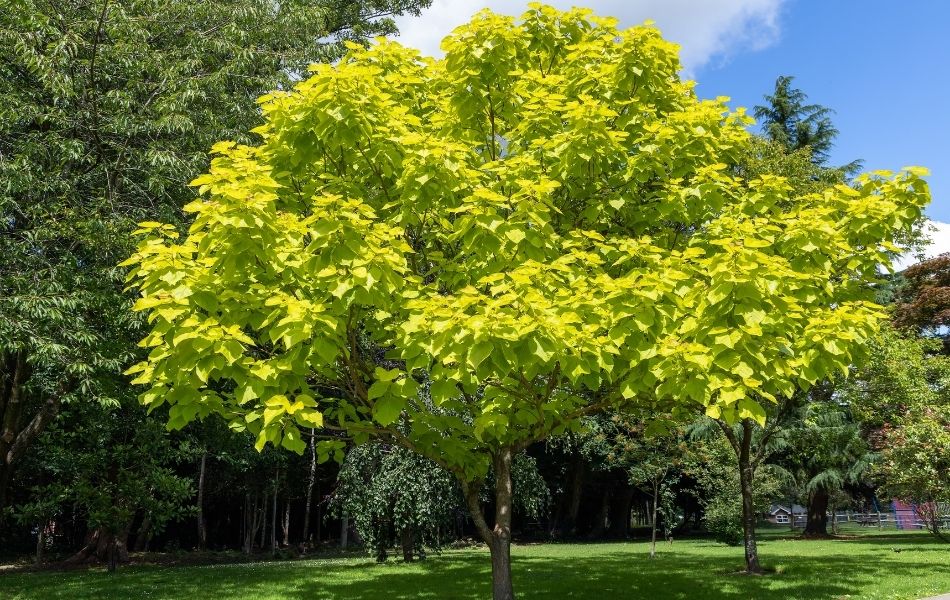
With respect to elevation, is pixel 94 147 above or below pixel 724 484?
above

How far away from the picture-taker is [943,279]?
31984 mm

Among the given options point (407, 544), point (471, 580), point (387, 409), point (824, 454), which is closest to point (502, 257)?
point (387, 409)

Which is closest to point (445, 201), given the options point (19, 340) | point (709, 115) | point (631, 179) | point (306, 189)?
point (306, 189)

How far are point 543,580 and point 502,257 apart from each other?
1080cm

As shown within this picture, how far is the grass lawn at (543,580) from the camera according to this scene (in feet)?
41.7

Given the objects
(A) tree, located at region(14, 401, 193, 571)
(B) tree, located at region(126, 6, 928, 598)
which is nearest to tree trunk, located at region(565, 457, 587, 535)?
(A) tree, located at region(14, 401, 193, 571)

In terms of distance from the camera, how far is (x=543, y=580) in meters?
15.3

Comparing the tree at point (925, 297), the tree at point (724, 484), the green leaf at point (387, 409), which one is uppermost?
the tree at point (925, 297)

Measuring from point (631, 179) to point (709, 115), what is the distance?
1.08 meters

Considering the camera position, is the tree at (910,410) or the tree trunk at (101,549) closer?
the tree at (910,410)

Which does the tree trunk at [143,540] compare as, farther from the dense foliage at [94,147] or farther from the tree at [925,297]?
the tree at [925,297]

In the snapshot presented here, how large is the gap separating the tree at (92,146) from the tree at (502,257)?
5339mm

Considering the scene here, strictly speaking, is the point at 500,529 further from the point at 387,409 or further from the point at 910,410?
the point at 910,410

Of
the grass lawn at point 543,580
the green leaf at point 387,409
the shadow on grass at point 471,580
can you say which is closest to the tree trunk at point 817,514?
the grass lawn at point 543,580
